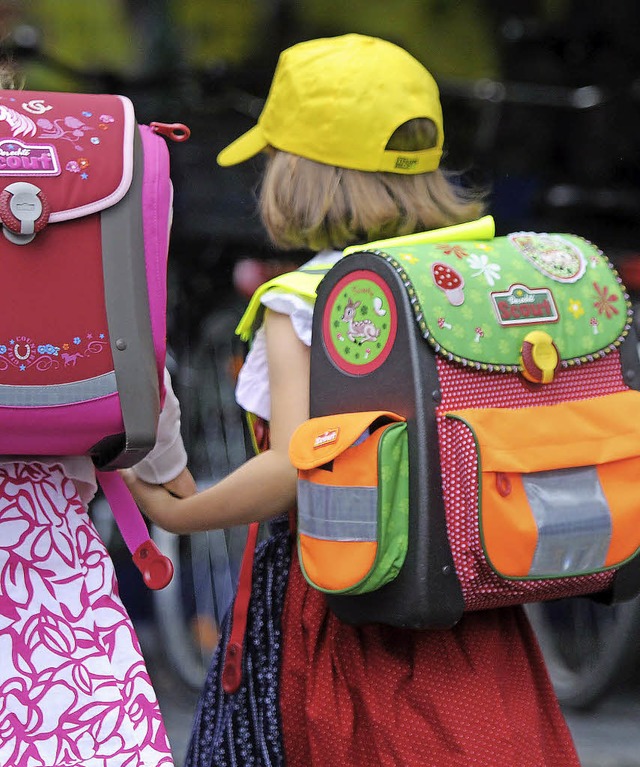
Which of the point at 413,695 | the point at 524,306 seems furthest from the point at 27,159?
the point at 413,695

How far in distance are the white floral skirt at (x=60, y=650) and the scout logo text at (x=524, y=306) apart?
2.31 ft

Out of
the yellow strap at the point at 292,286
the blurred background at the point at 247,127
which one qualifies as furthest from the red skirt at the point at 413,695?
the blurred background at the point at 247,127

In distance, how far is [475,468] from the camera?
7.48ft

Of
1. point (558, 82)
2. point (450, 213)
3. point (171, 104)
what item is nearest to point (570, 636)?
point (558, 82)

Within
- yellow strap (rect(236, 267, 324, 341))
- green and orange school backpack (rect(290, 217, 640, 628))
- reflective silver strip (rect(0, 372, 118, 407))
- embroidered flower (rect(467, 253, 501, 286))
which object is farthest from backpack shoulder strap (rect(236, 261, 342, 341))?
reflective silver strip (rect(0, 372, 118, 407))

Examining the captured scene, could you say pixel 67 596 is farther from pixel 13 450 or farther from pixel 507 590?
pixel 507 590

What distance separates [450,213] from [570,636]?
259cm

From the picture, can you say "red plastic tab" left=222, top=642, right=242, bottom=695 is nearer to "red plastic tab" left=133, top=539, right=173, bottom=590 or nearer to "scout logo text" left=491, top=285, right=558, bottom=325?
"red plastic tab" left=133, top=539, right=173, bottom=590

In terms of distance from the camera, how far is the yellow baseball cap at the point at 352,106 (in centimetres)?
268

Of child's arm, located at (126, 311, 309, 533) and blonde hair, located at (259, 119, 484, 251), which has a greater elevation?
blonde hair, located at (259, 119, 484, 251)

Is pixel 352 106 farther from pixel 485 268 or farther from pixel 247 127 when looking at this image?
pixel 247 127

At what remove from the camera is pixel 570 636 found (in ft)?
16.4

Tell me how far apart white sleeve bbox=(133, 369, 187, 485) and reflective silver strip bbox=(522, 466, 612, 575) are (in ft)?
1.92

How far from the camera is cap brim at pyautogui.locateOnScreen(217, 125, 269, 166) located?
9.34ft
